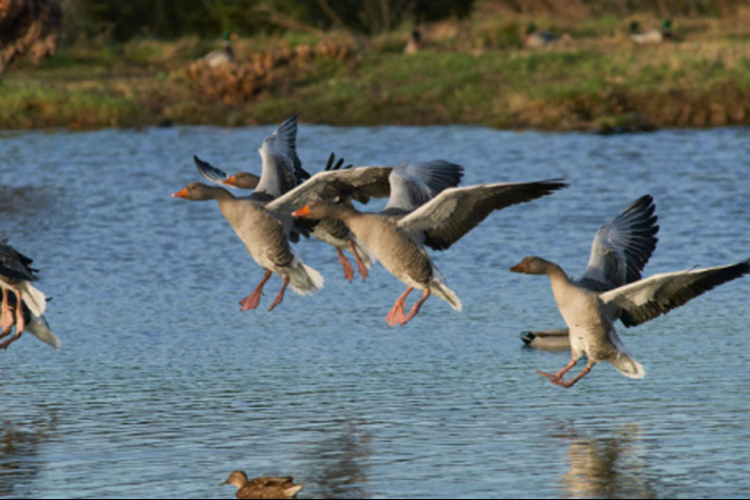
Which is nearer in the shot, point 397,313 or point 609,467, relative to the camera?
point 609,467

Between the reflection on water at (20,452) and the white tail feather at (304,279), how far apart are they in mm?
2591

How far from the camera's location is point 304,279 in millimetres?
14531

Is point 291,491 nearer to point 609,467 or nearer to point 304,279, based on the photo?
point 609,467

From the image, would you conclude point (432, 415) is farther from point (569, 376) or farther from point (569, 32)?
point (569, 32)

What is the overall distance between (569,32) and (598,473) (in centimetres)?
3594

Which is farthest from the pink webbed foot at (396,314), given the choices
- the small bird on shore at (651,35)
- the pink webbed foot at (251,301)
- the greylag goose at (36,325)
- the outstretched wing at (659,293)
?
the small bird on shore at (651,35)

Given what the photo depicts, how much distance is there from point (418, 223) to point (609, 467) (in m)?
2.65

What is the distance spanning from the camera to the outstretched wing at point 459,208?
1239cm

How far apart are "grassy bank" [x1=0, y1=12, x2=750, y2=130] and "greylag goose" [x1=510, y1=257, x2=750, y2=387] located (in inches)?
952

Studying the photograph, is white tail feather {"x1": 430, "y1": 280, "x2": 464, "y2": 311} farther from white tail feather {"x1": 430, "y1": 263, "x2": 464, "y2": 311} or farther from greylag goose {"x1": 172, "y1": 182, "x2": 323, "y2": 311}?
greylag goose {"x1": 172, "y1": 182, "x2": 323, "y2": 311}

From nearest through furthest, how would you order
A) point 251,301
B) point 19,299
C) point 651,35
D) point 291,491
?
point 291,491
point 251,301
point 19,299
point 651,35

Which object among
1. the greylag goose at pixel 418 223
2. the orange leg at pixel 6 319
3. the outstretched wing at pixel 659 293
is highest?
the greylag goose at pixel 418 223

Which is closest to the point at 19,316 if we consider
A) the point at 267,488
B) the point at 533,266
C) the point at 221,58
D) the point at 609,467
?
the point at 533,266

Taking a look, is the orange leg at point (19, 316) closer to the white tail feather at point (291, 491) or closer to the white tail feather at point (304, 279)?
the white tail feather at point (304, 279)
